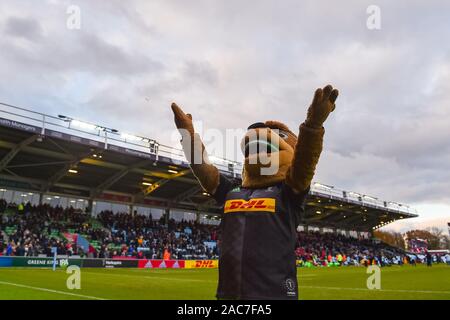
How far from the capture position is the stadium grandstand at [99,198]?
2559cm

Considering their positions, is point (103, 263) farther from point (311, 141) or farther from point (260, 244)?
point (311, 141)

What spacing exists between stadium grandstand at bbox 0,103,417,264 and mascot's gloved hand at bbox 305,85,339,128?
62.2 feet

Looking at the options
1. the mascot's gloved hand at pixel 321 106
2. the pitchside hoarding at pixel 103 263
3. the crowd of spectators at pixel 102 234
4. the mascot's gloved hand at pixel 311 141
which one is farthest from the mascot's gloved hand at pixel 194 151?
the crowd of spectators at pixel 102 234

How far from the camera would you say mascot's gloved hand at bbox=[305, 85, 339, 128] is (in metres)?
2.76

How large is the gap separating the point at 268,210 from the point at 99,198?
113ft

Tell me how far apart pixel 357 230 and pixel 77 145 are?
54.8m

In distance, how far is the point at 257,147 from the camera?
11.5 feet

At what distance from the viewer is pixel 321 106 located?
2.79m

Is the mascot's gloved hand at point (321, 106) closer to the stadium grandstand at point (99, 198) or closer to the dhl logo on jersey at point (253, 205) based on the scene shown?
the dhl logo on jersey at point (253, 205)

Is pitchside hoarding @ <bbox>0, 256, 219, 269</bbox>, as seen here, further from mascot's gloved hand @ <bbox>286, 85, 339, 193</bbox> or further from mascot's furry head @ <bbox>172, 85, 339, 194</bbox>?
mascot's gloved hand @ <bbox>286, 85, 339, 193</bbox>

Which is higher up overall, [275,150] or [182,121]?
[182,121]

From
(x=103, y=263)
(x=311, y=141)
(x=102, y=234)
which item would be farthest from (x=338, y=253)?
(x=311, y=141)

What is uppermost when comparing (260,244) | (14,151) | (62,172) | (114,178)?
(14,151)

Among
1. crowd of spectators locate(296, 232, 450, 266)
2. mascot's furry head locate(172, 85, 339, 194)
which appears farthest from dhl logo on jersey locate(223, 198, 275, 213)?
crowd of spectators locate(296, 232, 450, 266)
